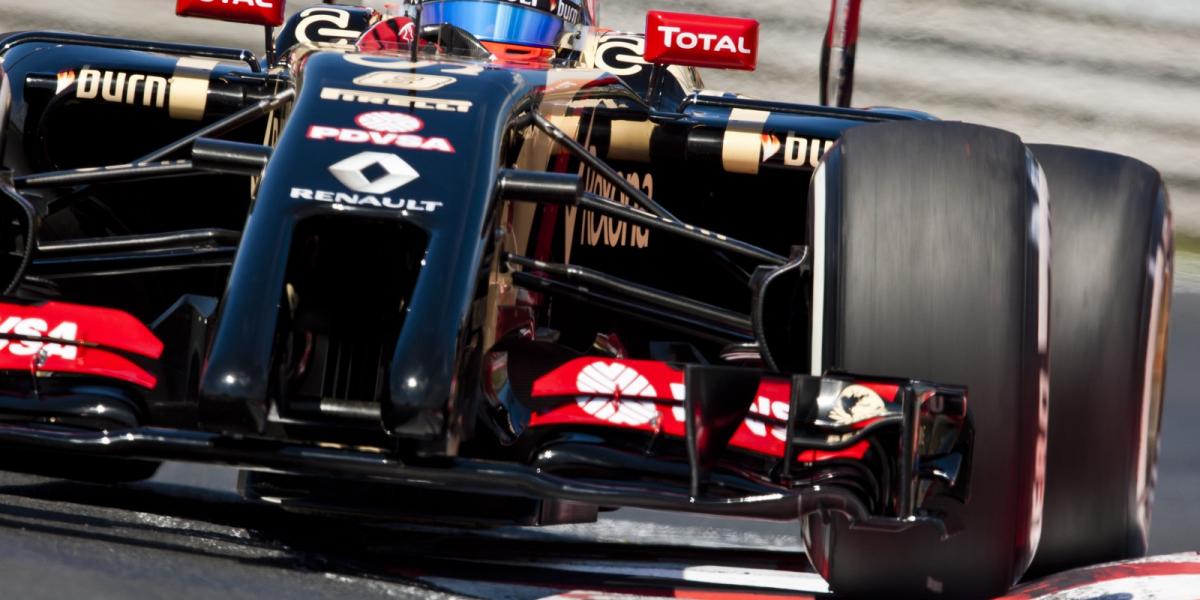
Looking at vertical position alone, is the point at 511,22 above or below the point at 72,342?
above

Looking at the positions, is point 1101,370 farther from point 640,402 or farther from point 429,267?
point 429,267

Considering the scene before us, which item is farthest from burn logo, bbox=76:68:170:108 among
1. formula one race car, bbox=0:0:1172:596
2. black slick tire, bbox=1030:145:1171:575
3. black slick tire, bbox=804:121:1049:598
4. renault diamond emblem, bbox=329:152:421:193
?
black slick tire, bbox=1030:145:1171:575

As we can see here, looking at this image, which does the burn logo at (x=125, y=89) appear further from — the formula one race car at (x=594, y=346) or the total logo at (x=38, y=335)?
the total logo at (x=38, y=335)

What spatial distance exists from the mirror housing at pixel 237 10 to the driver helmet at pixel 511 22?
0.77 metres

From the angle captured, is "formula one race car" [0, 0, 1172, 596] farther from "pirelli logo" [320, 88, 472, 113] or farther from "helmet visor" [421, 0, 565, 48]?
"helmet visor" [421, 0, 565, 48]

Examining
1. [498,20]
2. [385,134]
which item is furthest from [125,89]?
[385,134]

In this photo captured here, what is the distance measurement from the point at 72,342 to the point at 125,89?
161 centimetres

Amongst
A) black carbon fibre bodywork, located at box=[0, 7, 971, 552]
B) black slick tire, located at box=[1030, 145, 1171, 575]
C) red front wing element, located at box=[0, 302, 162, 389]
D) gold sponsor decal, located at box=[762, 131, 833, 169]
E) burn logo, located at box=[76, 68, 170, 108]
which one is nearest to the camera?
black carbon fibre bodywork, located at box=[0, 7, 971, 552]

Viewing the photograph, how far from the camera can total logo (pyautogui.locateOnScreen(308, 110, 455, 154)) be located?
3369mm

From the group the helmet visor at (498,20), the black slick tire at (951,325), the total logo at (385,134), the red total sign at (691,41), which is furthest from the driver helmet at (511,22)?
the black slick tire at (951,325)

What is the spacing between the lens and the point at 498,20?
219 inches

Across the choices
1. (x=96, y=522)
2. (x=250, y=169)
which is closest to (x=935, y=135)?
(x=250, y=169)

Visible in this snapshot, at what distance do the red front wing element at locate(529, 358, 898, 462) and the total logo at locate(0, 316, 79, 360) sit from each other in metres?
0.94

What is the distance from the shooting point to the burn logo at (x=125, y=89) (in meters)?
4.78
